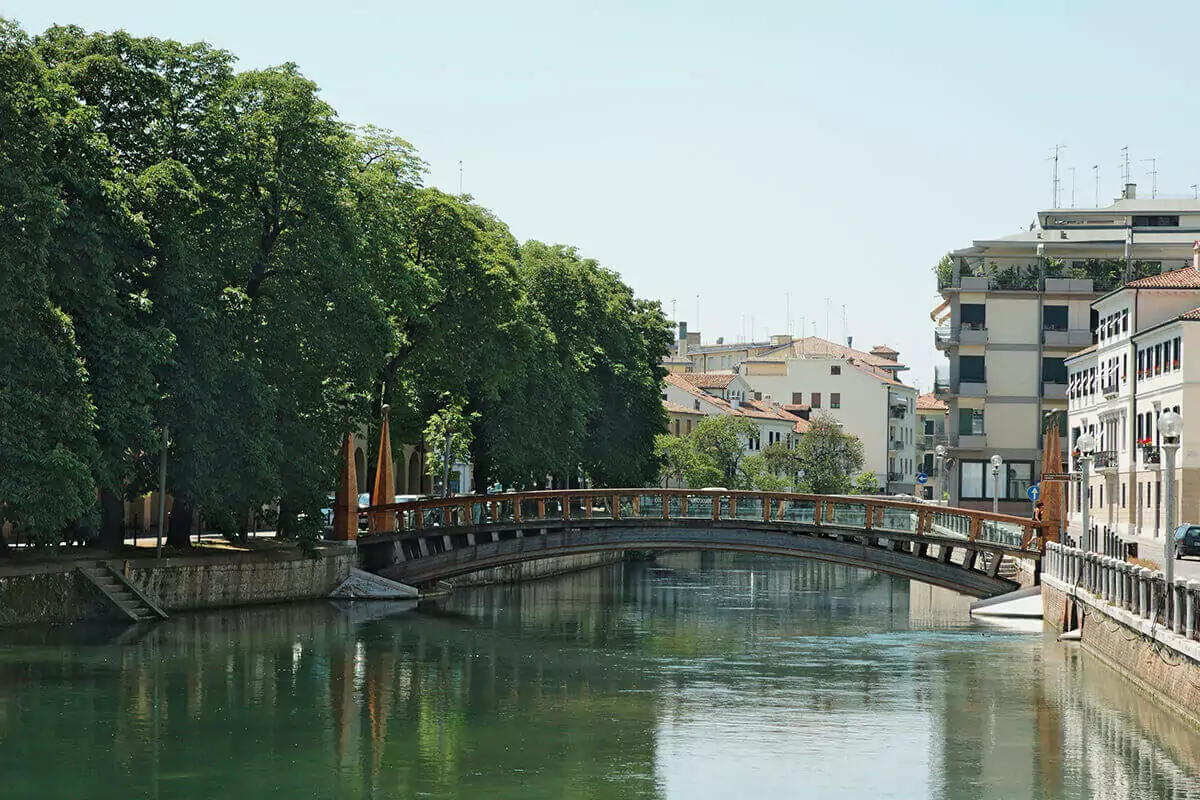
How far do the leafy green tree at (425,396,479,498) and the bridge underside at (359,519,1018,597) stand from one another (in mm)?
10160

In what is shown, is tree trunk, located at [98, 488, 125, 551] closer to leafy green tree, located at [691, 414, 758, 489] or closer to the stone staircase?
the stone staircase

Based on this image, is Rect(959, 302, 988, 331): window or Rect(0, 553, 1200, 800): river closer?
Rect(0, 553, 1200, 800): river

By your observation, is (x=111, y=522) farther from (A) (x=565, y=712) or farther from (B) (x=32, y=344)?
(A) (x=565, y=712)

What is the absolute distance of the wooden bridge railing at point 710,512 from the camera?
45.4 metres

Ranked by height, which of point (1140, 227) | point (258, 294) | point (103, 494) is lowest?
point (103, 494)

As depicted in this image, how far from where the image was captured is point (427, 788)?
2219 cm

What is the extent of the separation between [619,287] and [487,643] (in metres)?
41.5

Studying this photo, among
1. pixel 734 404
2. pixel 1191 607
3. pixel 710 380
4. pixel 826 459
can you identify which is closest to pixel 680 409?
pixel 710 380

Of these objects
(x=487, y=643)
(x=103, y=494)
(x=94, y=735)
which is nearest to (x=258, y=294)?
A: (x=103, y=494)

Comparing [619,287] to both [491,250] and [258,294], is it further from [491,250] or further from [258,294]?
[258,294]

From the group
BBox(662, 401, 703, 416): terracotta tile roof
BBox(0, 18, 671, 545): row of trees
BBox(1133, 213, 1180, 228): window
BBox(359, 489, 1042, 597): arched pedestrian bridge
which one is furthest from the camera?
BBox(662, 401, 703, 416): terracotta tile roof

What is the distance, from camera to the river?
75.4ft

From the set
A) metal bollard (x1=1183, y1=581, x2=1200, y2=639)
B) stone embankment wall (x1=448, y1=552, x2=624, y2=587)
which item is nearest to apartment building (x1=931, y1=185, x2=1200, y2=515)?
stone embankment wall (x1=448, y1=552, x2=624, y2=587)

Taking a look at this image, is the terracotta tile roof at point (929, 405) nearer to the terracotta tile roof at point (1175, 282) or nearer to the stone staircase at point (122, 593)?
the terracotta tile roof at point (1175, 282)
